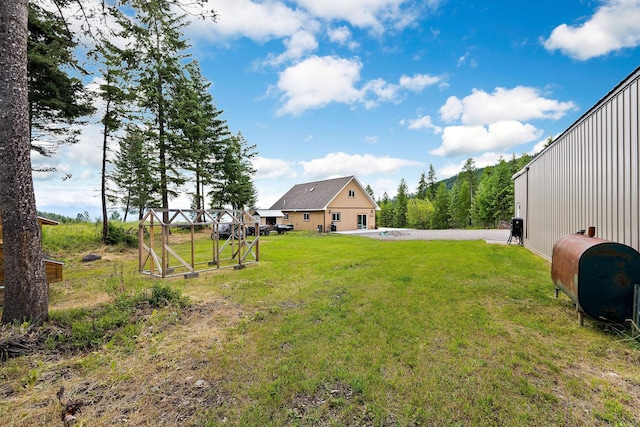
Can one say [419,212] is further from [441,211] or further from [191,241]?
[191,241]

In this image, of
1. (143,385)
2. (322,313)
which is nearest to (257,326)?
(322,313)

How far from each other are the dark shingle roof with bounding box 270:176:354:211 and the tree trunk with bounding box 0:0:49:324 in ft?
73.8

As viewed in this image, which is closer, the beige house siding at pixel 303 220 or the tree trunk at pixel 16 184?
the tree trunk at pixel 16 184

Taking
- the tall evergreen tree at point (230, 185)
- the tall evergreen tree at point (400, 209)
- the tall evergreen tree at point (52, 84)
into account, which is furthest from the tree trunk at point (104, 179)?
the tall evergreen tree at point (400, 209)

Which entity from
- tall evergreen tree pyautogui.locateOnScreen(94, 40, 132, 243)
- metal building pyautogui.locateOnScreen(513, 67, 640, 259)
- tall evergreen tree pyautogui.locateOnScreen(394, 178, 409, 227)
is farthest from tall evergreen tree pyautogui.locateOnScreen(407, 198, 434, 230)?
tall evergreen tree pyautogui.locateOnScreen(94, 40, 132, 243)

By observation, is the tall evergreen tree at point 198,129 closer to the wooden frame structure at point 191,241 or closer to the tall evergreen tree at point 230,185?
the tall evergreen tree at point 230,185

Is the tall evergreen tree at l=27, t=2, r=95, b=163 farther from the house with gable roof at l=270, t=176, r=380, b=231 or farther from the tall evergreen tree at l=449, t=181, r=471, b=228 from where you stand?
the tall evergreen tree at l=449, t=181, r=471, b=228

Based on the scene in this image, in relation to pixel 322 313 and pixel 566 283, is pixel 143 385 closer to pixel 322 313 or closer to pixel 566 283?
pixel 322 313

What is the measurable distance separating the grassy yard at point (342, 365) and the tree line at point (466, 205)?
4017cm

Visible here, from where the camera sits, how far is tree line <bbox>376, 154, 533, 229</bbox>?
132 feet

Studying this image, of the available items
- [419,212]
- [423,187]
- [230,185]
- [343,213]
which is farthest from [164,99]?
[423,187]

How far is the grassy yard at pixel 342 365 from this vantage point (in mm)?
2600

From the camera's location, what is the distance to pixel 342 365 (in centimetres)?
339

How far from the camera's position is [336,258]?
454 inches
